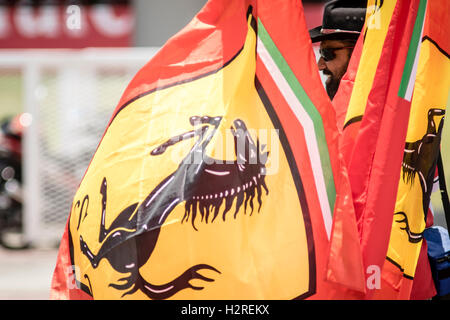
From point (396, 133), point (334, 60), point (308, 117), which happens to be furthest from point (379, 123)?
point (334, 60)

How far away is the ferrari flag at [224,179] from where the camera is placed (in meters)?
1.34

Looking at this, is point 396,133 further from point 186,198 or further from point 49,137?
point 49,137

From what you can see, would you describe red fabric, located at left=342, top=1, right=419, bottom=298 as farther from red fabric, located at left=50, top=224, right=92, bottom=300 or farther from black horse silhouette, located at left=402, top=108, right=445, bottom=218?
red fabric, located at left=50, top=224, right=92, bottom=300

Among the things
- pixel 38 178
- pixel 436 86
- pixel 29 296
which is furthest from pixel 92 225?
pixel 38 178

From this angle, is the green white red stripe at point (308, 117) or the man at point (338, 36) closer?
the green white red stripe at point (308, 117)

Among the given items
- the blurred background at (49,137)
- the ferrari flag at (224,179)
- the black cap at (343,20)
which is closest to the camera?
the ferrari flag at (224,179)

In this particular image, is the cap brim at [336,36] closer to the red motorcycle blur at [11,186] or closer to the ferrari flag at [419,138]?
the ferrari flag at [419,138]

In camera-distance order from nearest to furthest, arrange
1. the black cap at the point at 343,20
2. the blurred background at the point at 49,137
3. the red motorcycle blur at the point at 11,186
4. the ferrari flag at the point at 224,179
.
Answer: the ferrari flag at the point at 224,179
the black cap at the point at 343,20
the blurred background at the point at 49,137
the red motorcycle blur at the point at 11,186

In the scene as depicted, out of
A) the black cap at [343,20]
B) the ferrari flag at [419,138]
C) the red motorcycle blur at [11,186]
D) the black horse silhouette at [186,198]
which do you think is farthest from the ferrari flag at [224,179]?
the red motorcycle blur at [11,186]

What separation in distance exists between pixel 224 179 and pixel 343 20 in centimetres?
82

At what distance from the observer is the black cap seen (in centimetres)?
193

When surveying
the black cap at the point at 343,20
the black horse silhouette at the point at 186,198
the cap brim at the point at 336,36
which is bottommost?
the black horse silhouette at the point at 186,198

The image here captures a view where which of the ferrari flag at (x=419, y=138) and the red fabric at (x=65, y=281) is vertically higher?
the ferrari flag at (x=419, y=138)

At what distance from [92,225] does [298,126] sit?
510 mm
